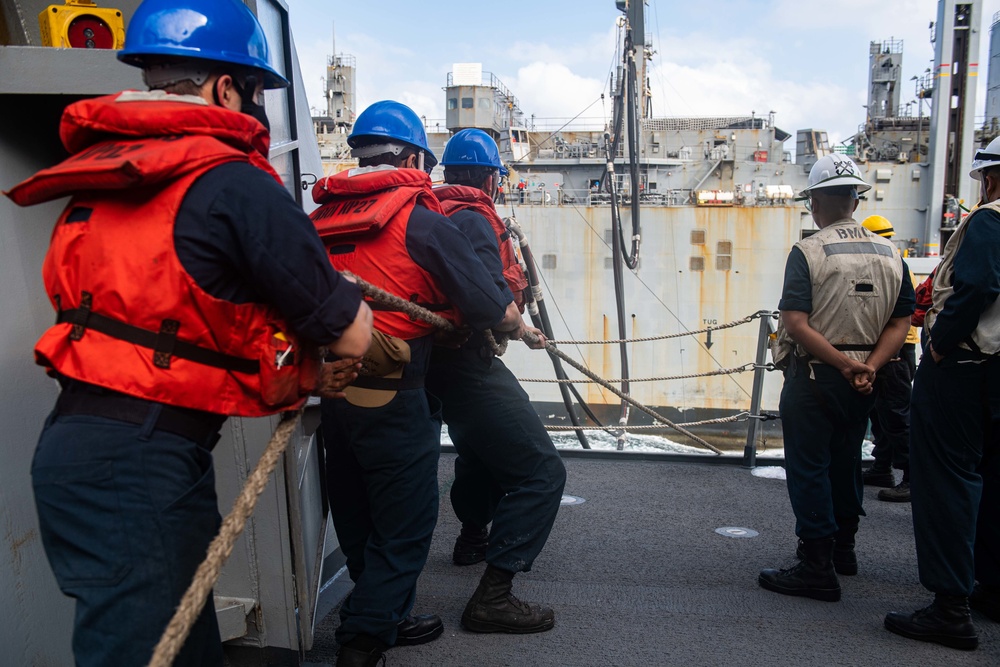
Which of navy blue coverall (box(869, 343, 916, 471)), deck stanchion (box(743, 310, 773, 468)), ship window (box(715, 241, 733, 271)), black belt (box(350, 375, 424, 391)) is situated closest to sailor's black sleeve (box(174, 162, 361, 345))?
black belt (box(350, 375, 424, 391))

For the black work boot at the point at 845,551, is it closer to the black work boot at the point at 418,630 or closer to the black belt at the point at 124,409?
the black work boot at the point at 418,630

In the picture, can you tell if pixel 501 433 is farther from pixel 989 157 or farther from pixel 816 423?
pixel 989 157

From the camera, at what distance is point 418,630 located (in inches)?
107

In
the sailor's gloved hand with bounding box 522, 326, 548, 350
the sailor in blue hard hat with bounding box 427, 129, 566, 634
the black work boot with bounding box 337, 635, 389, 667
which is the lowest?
the black work boot with bounding box 337, 635, 389, 667

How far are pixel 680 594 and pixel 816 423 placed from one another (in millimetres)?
915

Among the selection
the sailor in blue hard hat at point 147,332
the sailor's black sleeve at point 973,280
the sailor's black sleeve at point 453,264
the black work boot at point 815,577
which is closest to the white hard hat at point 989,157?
the sailor's black sleeve at point 973,280

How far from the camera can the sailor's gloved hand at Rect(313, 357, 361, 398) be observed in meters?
1.80

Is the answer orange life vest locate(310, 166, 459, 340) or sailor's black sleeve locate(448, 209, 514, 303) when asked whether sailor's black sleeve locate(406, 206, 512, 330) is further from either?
sailor's black sleeve locate(448, 209, 514, 303)

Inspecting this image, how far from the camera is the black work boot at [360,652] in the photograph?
237cm

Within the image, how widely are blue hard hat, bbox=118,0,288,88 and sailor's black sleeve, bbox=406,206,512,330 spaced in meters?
0.85

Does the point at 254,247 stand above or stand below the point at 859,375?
above

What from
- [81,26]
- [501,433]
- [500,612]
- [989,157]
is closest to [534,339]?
[501,433]

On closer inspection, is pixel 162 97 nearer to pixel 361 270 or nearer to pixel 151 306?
pixel 151 306

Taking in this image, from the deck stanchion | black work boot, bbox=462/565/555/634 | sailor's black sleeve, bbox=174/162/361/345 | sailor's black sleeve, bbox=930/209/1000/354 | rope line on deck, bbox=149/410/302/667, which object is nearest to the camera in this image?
rope line on deck, bbox=149/410/302/667
